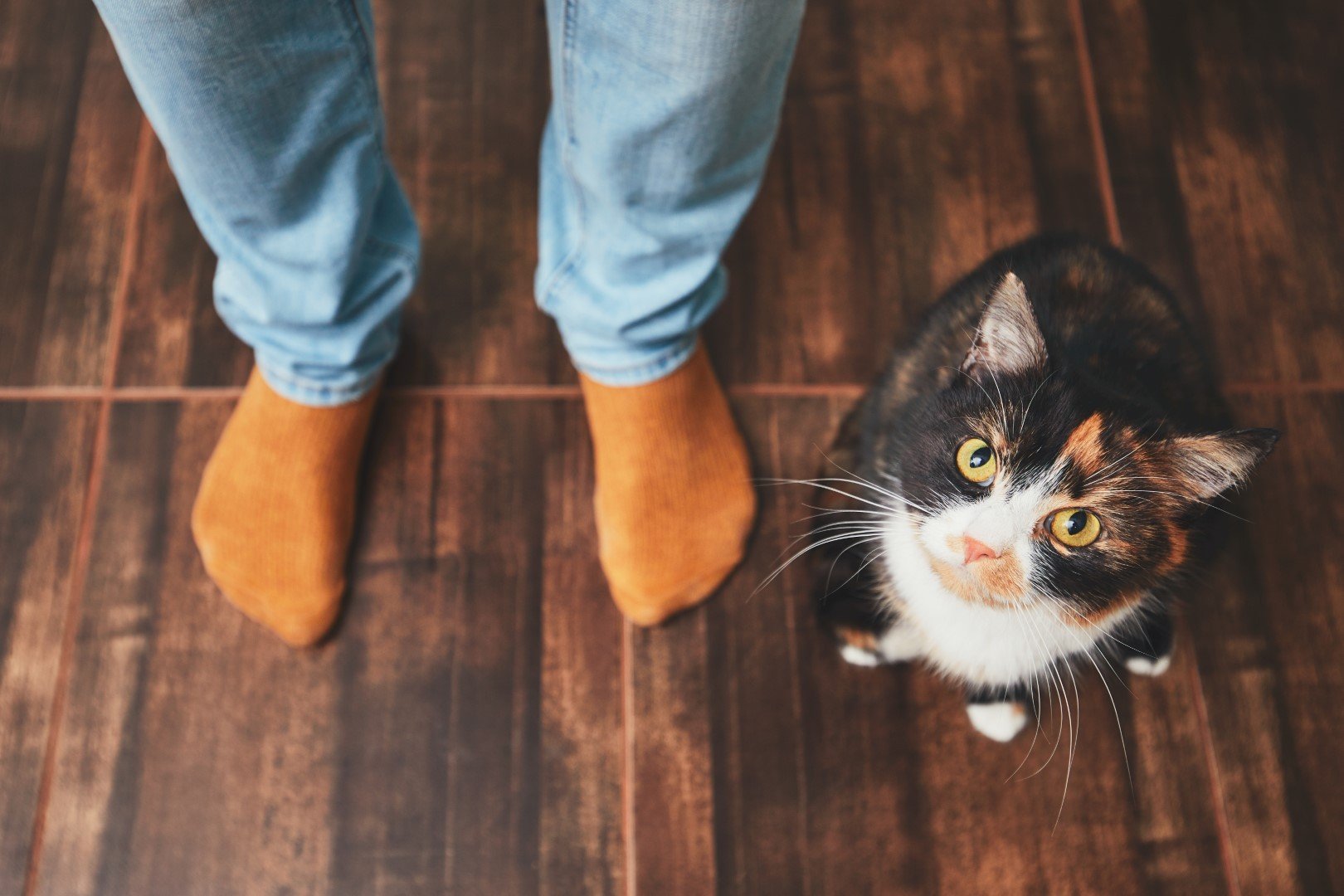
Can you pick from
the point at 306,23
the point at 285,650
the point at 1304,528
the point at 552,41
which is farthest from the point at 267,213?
the point at 1304,528

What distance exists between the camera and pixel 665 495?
1.11 meters

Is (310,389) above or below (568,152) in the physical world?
below

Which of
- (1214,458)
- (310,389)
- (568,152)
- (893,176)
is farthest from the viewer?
(893,176)

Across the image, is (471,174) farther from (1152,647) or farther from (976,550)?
(1152,647)

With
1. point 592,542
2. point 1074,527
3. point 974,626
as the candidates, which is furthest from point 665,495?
point 1074,527

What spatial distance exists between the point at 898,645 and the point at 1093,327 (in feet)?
1.32

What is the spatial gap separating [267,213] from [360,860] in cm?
67

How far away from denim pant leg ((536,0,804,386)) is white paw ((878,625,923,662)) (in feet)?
1.25

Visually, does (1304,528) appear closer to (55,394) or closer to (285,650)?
(285,650)

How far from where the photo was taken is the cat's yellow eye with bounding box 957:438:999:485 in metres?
0.78

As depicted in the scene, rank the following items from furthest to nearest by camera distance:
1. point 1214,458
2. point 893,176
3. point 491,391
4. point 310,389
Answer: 1. point 893,176
2. point 491,391
3. point 310,389
4. point 1214,458

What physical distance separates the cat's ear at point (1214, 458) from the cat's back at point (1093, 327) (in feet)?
0.30

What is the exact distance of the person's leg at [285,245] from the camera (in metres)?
0.71

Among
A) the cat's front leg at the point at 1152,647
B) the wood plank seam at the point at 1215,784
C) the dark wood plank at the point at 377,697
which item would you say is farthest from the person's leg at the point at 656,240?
the wood plank seam at the point at 1215,784
